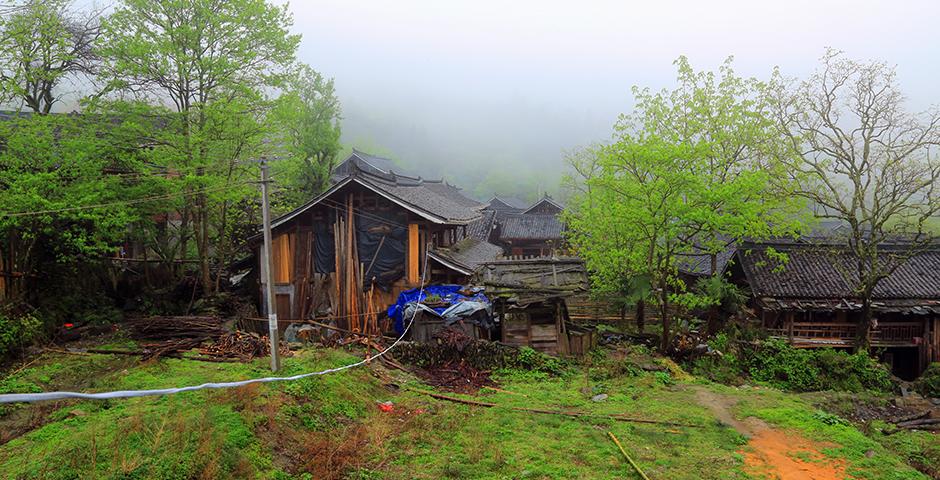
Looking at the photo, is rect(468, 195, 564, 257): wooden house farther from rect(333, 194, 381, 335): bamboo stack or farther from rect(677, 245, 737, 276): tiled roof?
rect(333, 194, 381, 335): bamboo stack

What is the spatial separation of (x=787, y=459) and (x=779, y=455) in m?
0.20

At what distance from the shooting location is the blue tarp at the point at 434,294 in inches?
658

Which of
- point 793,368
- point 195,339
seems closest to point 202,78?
point 195,339

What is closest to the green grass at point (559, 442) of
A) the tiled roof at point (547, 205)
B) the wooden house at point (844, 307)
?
the wooden house at point (844, 307)

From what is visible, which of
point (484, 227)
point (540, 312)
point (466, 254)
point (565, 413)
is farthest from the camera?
point (484, 227)

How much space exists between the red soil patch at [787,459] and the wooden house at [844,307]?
38.6ft

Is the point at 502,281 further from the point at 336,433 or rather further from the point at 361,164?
the point at 361,164

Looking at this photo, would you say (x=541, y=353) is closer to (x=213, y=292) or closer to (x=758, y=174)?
(x=758, y=174)

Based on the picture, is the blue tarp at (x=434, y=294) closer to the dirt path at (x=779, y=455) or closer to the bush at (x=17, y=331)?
the dirt path at (x=779, y=455)

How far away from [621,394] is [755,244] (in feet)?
46.5

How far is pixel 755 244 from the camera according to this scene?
23.8 meters

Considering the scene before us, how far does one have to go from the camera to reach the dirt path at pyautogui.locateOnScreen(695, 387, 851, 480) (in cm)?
935

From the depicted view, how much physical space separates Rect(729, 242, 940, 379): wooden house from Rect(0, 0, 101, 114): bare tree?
27.3 metres

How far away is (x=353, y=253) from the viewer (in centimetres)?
1961
